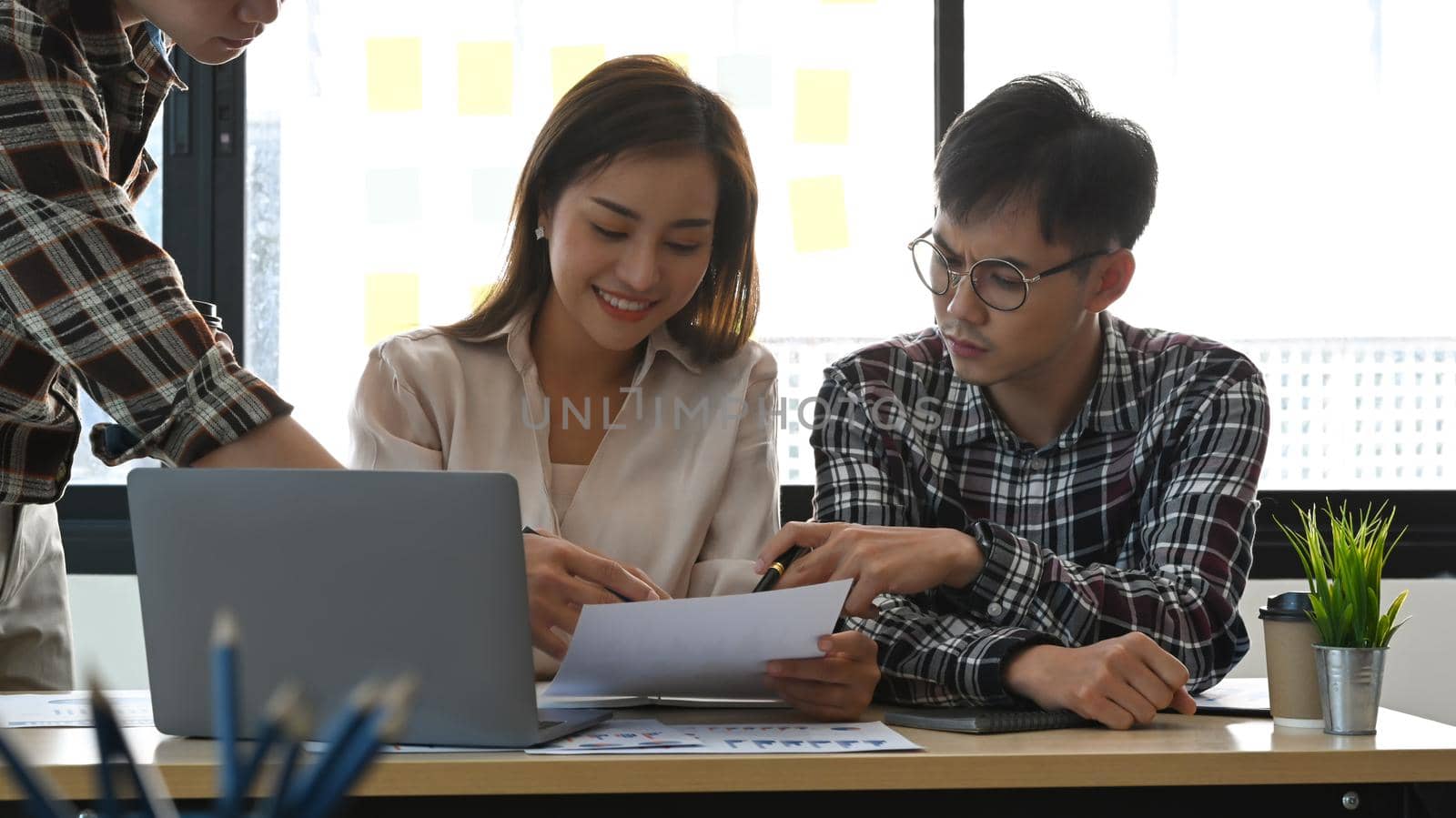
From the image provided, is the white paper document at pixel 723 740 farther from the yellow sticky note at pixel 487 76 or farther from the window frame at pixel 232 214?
the yellow sticky note at pixel 487 76

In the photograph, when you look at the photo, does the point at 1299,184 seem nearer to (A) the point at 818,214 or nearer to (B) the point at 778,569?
(A) the point at 818,214

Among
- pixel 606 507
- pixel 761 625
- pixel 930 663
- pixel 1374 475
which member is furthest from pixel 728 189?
pixel 1374 475

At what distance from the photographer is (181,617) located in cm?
99

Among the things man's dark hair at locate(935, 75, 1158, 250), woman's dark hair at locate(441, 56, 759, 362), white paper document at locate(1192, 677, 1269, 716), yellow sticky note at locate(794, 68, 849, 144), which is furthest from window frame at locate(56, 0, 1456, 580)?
white paper document at locate(1192, 677, 1269, 716)

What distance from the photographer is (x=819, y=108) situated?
2.72m

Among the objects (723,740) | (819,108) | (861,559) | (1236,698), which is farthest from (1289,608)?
(819,108)

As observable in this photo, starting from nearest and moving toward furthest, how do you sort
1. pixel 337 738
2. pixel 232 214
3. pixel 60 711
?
pixel 337 738
pixel 60 711
pixel 232 214

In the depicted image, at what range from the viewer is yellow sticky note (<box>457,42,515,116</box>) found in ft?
8.87

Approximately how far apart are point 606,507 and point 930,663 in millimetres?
533

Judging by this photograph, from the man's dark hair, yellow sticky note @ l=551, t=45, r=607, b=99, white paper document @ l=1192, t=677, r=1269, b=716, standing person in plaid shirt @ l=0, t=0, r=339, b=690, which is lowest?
white paper document @ l=1192, t=677, r=1269, b=716

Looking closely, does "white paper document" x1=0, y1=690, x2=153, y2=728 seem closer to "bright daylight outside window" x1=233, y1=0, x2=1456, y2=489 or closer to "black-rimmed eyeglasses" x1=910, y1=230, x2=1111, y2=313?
"black-rimmed eyeglasses" x1=910, y1=230, x2=1111, y2=313

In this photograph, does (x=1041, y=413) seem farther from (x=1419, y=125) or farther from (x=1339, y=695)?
(x=1419, y=125)

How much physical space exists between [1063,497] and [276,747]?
58.4 inches

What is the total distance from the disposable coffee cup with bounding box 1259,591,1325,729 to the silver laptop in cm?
67
